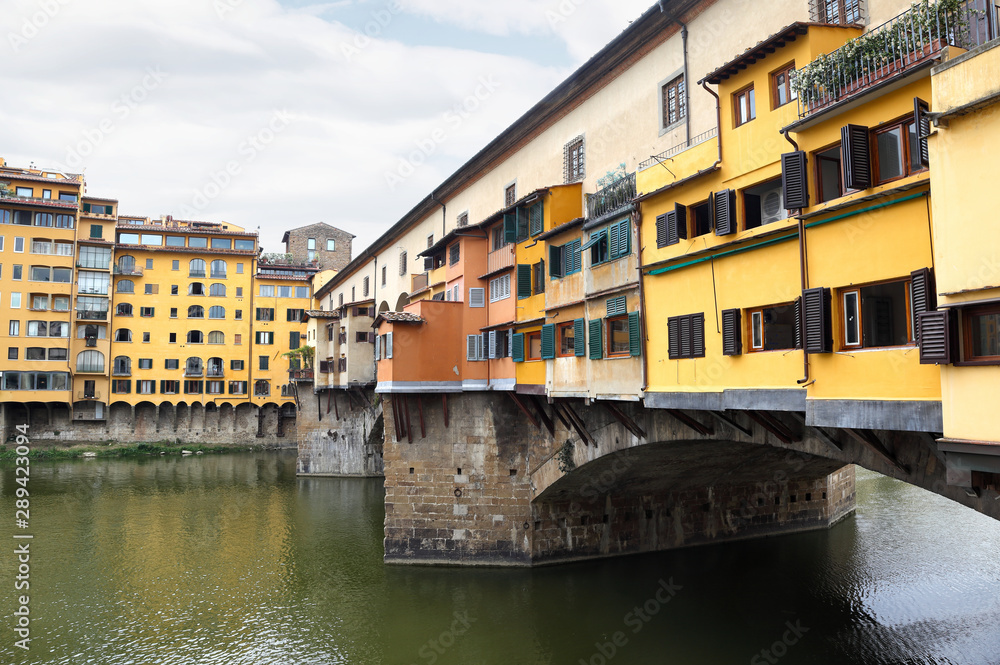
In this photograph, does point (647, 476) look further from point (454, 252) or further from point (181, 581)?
point (181, 581)

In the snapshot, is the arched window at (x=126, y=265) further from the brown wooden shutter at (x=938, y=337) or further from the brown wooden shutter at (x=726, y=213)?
the brown wooden shutter at (x=938, y=337)

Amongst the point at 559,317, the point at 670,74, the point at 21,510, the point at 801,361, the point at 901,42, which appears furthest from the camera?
the point at 21,510

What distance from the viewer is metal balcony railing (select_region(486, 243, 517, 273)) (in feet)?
77.2

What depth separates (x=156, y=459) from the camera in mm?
58031

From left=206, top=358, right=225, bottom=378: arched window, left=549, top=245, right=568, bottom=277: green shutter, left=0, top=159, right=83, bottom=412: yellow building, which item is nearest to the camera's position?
left=549, top=245, right=568, bottom=277: green shutter

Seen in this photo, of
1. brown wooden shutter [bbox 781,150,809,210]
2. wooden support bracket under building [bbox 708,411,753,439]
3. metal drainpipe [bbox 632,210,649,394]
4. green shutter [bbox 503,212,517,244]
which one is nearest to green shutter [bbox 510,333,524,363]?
green shutter [bbox 503,212,517,244]

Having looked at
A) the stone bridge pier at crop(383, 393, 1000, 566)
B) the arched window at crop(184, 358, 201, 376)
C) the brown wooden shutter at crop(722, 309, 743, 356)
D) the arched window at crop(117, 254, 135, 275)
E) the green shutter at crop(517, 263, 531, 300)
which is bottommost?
the stone bridge pier at crop(383, 393, 1000, 566)

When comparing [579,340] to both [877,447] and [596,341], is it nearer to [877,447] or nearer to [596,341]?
[596,341]

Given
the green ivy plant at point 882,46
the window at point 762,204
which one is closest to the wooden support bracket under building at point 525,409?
the window at point 762,204

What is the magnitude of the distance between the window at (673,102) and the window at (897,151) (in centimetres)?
716

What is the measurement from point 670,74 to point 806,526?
21224mm

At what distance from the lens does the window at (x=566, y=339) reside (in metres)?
19.9

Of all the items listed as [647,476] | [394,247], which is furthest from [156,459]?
[647,476]

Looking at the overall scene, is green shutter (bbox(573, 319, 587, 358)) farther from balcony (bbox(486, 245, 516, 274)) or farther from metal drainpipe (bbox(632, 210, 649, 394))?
balcony (bbox(486, 245, 516, 274))
